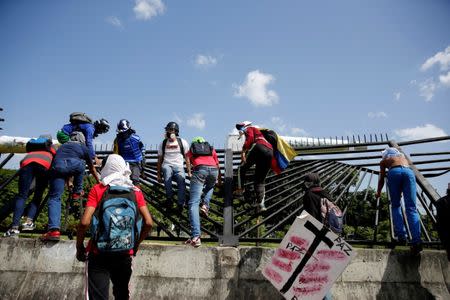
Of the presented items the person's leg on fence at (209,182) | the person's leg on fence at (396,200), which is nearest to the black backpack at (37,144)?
the person's leg on fence at (209,182)

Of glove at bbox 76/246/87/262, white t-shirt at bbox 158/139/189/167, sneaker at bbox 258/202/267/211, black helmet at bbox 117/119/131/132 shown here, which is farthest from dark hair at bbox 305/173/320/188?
black helmet at bbox 117/119/131/132

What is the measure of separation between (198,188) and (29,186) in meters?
2.40

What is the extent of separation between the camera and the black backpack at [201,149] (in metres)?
4.93

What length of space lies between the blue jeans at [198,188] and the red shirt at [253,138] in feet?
2.49

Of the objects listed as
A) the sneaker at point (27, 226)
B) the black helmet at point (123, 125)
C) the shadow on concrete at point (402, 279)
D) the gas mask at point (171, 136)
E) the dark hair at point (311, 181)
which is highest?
the black helmet at point (123, 125)

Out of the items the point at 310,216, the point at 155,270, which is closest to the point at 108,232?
the point at 155,270

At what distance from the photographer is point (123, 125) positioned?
5160 millimetres

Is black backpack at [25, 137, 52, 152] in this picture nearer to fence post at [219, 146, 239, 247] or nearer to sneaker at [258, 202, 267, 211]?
fence post at [219, 146, 239, 247]

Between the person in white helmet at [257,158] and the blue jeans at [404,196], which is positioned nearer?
the blue jeans at [404,196]

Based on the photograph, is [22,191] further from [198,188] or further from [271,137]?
[271,137]

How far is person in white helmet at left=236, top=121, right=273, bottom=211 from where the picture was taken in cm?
484

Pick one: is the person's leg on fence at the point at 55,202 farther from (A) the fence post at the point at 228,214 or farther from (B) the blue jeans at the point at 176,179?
(A) the fence post at the point at 228,214

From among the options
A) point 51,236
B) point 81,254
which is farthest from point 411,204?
point 51,236

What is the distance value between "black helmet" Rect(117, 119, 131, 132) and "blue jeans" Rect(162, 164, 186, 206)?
3.15 feet
